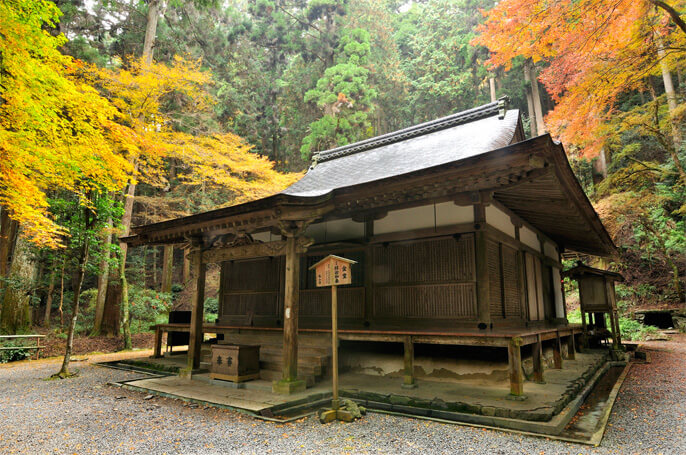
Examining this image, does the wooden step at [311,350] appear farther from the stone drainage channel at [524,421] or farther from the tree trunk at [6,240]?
the tree trunk at [6,240]

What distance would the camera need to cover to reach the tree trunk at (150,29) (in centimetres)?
1380

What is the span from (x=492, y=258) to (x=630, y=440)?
330 centimetres

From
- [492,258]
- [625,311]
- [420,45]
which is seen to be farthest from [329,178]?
[420,45]

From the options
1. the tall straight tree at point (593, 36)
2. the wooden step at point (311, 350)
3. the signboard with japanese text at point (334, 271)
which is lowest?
the wooden step at point (311, 350)

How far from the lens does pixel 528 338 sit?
554 centimetres

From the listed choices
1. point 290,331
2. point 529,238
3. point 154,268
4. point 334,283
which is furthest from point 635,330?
point 154,268

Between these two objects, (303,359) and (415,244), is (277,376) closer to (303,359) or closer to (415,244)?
(303,359)

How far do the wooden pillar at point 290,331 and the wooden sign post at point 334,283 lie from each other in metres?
0.78

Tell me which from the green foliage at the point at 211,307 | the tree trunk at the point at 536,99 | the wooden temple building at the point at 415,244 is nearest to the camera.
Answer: the wooden temple building at the point at 415,244

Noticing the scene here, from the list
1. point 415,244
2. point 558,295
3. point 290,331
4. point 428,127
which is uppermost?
point 428,127

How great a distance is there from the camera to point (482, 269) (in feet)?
20.4

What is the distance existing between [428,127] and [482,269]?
205 inches

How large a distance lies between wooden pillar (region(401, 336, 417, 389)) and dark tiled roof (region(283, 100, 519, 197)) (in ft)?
9.38

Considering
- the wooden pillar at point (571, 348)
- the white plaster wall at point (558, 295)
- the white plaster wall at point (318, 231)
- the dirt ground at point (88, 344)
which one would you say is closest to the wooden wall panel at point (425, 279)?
the white plaster wall at point (318, 231)
